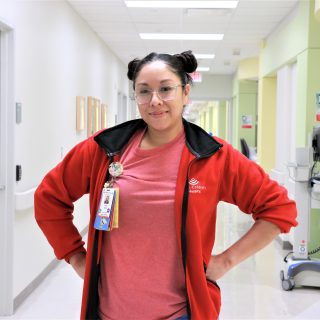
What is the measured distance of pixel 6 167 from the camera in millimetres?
3521

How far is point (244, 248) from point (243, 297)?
8.89ft

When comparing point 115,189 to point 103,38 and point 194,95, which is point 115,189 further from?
point 194,95

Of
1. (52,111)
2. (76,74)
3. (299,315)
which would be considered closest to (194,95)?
(76,74)

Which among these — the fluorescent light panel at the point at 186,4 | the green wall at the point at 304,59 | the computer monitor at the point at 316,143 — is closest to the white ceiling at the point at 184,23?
the fluorescent light panel at the point at 186,4

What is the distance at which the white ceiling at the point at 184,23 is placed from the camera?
5.92 m

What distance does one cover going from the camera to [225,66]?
1179cm

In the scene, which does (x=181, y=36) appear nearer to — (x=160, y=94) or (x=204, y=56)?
(x=204, y=56)

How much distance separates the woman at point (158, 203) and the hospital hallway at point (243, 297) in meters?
2.29

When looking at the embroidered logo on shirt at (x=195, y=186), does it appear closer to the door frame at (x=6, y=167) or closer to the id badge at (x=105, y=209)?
the id badge at (x=105, y=209)

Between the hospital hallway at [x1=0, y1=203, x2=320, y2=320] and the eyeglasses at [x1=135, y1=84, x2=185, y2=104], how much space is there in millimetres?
Result: 2587

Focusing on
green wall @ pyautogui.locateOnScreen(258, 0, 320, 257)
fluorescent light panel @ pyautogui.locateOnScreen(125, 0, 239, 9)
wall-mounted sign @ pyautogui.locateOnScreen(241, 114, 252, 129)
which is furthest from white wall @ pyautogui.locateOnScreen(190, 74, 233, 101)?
fluorescent light panel @ pyautogui.locateOnScreen(125, 0, 239, 9)

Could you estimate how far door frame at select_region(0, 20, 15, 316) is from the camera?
11.4 feet

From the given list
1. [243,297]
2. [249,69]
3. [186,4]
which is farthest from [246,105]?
[243,297]

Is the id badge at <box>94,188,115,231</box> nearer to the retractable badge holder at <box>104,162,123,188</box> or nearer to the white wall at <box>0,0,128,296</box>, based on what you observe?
the retractable badge holder at <box>104,162,123,188</box>
